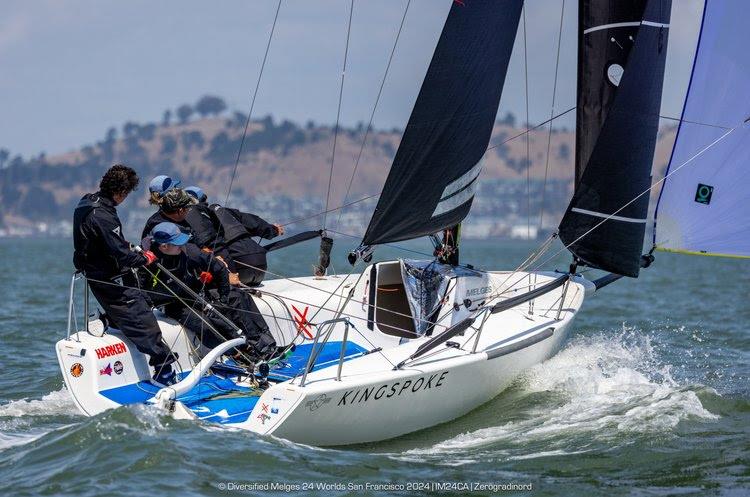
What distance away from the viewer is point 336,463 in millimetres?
5672

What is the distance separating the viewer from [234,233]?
7914 millimetres

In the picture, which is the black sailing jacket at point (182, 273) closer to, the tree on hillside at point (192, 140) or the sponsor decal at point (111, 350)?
the sponsor decal at point (111, 350)

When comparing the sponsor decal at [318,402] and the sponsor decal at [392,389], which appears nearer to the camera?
the sponsor decal at [318,402]

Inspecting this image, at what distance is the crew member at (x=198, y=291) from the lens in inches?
267

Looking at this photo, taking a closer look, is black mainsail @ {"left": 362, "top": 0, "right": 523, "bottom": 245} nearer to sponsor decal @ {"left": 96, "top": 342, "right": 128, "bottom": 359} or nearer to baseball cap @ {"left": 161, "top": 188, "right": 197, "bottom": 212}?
baseball cap @ {"left": 161, "top": 188, "right": 197, "bottom": 212}

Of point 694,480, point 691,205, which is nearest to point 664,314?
point 691,205

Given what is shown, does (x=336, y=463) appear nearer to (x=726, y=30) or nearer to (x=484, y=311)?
(x=484, y=311)

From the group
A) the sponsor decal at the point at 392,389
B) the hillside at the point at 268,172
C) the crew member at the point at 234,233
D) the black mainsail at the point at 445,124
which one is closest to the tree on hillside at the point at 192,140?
the hillside at the point at 268,172

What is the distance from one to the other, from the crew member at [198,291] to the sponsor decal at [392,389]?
44.7 inches

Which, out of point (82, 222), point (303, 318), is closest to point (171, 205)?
point (82, 222)

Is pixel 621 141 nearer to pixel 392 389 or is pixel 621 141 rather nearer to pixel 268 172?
pixel 392 389

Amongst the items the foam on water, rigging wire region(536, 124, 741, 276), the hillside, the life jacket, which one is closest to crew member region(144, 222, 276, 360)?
the life jacket

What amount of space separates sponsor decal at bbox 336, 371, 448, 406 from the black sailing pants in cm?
129

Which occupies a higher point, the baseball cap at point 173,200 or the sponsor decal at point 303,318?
the baseball cap at point 173,200
